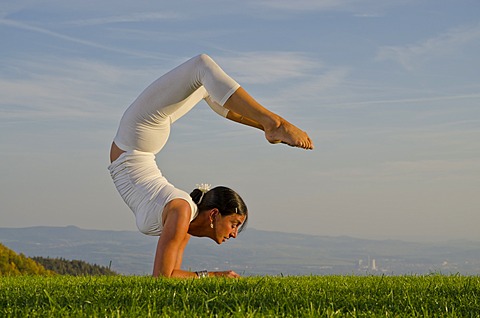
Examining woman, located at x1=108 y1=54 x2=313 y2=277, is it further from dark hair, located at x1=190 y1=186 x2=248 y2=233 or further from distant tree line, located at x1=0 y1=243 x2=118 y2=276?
distant tree line, located at x1=0 y1=243 x2=118 y2=276

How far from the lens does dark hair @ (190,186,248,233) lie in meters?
6.71

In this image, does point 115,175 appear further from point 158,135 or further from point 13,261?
point 13,261

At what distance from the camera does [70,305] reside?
13.8ft

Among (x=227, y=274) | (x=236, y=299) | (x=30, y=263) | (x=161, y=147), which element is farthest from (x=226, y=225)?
(x=30, y=263)

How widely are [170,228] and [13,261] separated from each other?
613 centimetres

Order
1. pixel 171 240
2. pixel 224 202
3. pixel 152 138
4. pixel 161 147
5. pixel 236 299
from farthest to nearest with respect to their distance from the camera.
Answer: pixel 161 147, pixel 152 138, pixel 224 202, pixel 171 240, pixel 236 299

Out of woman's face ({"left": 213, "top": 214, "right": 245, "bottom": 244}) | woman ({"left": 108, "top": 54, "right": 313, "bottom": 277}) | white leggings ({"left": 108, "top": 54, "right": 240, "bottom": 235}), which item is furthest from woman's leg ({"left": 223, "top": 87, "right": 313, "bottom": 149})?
woman's face ({"left": 213, "top": 214, "right": 245, "bottom": 244})

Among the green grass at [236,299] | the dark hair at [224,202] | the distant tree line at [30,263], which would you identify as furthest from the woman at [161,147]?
the distant tree line at [30,263]

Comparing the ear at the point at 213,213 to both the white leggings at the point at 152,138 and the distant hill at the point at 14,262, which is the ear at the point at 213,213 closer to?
the white leggings at the point at 152,138

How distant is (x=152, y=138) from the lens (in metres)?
7.08

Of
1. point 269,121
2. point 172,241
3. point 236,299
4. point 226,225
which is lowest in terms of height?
point 236,299

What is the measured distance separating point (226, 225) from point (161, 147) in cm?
115

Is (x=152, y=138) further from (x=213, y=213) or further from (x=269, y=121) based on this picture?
(x=269, y=121)

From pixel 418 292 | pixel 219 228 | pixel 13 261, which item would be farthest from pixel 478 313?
pixel 13 261
